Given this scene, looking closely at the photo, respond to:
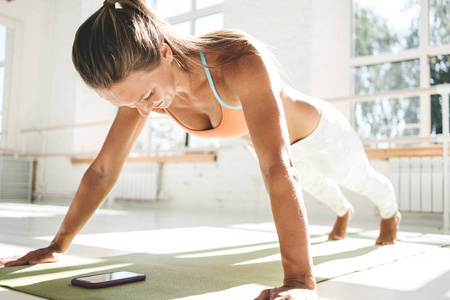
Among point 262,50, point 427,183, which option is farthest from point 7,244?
point 427,183

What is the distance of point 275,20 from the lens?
4559mm

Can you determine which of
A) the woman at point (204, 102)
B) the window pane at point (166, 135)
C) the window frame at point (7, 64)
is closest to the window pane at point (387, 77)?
the window pane at point (166, 135)

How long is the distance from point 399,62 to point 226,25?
199 centimetres

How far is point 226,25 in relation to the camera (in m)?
5.00

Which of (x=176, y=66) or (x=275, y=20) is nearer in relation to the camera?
(x=176, y=66)

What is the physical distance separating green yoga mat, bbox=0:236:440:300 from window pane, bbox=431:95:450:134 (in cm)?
241

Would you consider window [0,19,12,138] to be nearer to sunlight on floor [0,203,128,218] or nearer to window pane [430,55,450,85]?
sunlight on floor [0,203,128,218]

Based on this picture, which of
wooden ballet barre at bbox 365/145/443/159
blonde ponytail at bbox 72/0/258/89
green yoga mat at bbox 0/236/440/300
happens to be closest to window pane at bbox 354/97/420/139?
wooden ballet barre at bbox 365/145/443/159

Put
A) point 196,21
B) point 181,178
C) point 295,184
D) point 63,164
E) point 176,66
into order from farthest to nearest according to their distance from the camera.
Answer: point 63,164
point 196,21
point 181,178
point 176,66
point 295,184

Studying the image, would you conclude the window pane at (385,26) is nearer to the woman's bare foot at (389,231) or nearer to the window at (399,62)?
the window at (399,62)

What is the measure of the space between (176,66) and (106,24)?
0.67ft

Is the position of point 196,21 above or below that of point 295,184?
above

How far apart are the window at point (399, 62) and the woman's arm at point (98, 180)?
2.89m

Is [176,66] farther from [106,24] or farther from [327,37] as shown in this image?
[327,37]
